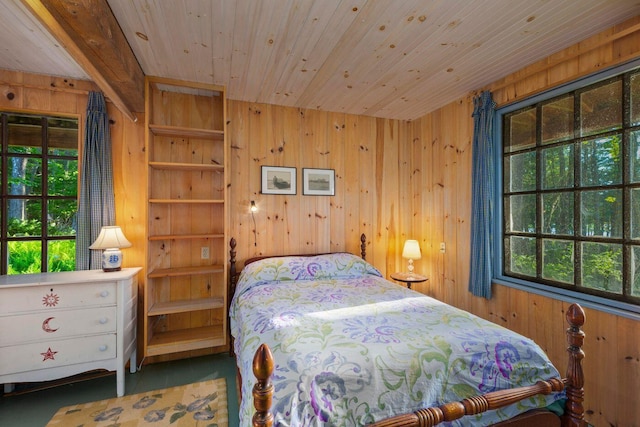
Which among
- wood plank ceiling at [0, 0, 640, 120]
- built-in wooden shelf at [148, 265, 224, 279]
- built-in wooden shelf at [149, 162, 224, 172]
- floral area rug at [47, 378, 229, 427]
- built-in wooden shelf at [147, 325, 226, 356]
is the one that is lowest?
floral area rug at [47, 378, 229, 427]

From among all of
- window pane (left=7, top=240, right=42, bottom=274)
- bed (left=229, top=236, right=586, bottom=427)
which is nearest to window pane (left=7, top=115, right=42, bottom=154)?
window pane (left=7, top=240, right=42, bottom=274)

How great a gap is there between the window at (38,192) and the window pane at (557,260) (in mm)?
3852

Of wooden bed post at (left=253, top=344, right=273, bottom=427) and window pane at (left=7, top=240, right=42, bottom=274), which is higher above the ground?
window pane at (left=7, top=240, right=42, bottom=274)

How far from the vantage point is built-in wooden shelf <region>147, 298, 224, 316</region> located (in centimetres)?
245

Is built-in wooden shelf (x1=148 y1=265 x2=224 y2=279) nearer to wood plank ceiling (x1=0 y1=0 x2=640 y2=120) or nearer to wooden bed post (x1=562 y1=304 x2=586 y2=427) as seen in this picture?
wood plank ceiling (x1=0 y1=0 x2=640 y2=120)

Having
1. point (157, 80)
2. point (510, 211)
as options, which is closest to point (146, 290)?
point (157, 80)

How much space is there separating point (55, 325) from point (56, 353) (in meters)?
0.19

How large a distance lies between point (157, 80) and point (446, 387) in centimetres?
291

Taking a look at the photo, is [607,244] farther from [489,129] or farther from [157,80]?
[157,80]

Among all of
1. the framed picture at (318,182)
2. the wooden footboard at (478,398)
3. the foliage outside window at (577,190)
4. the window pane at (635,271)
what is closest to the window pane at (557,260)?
the foliage outside window at (577,190)

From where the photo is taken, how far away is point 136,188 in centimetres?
264

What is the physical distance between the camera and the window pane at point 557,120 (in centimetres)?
207

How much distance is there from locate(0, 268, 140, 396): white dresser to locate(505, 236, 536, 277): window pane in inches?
121

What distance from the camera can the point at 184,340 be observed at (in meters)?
2.54
